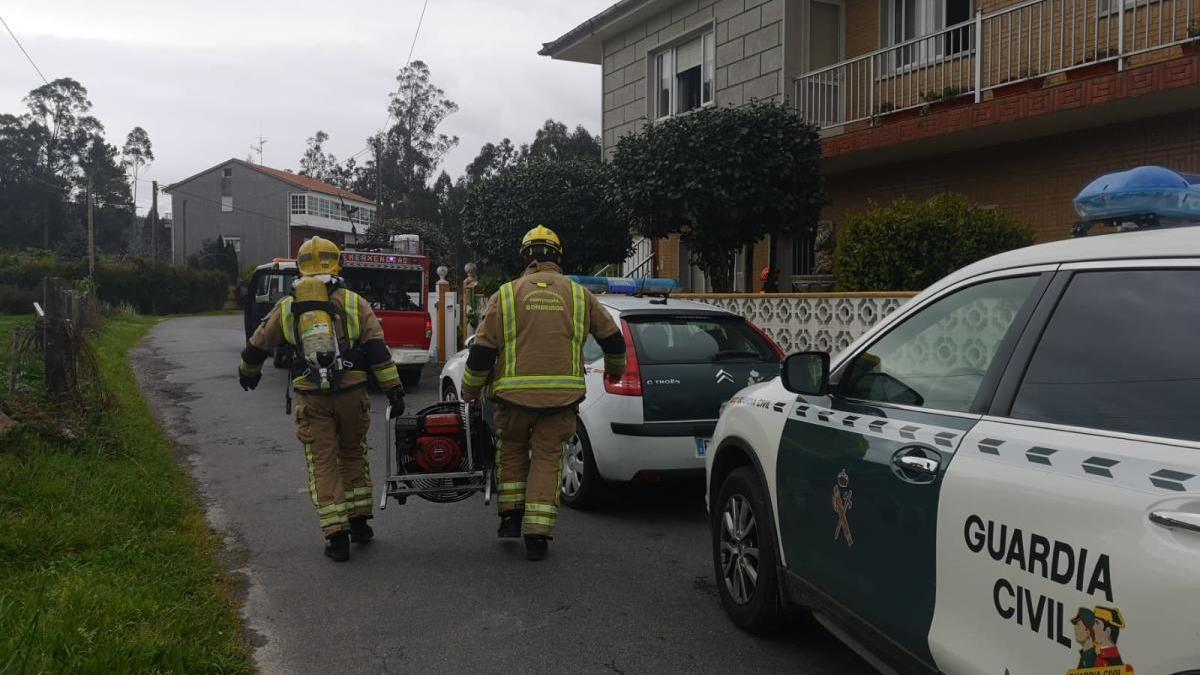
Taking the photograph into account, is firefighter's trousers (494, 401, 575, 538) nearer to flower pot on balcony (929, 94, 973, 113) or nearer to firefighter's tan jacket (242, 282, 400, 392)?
firefighter's tan jacket (242, 282, 400, 392)

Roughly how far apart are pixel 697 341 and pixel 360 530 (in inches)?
98.5

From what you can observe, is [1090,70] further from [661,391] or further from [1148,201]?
[1148,201]

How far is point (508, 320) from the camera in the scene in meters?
5.27

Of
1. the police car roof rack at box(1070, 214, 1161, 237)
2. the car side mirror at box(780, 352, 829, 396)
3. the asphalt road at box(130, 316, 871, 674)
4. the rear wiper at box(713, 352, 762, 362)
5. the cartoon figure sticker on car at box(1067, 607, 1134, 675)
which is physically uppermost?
the police car roof rack at box(1070, 214, 1161, 237)

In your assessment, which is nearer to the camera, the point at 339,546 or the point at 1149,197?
the point at 1149,197

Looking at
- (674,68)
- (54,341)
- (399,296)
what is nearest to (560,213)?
(674,68)

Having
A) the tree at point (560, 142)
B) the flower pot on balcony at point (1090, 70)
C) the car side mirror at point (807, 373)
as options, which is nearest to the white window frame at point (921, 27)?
the flower pot on balcony at point (1090, 70)

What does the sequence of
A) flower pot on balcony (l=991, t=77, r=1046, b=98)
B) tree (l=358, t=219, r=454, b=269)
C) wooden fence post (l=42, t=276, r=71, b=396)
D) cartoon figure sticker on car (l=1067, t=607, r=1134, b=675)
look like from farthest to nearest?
1. tree (l=358, t=219, r=454, b=269)
2. flower pot on balcony (l=991, t=77, r=1046, b=98)
3. wooden fence post (l=42, t=276, r=71, b=396)
4. cartoon figure sticker on car (l=1067, t=607, r=1134, b=675)

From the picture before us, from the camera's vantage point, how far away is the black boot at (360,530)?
18.4 ft

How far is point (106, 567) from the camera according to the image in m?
4.73

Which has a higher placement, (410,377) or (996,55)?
(996,55)

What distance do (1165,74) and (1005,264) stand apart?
716cm

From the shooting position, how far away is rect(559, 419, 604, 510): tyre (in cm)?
623

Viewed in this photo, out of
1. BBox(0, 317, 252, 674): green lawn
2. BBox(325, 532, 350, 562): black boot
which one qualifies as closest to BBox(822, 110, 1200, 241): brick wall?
BBox(325, 532, 350, 562): black boot
